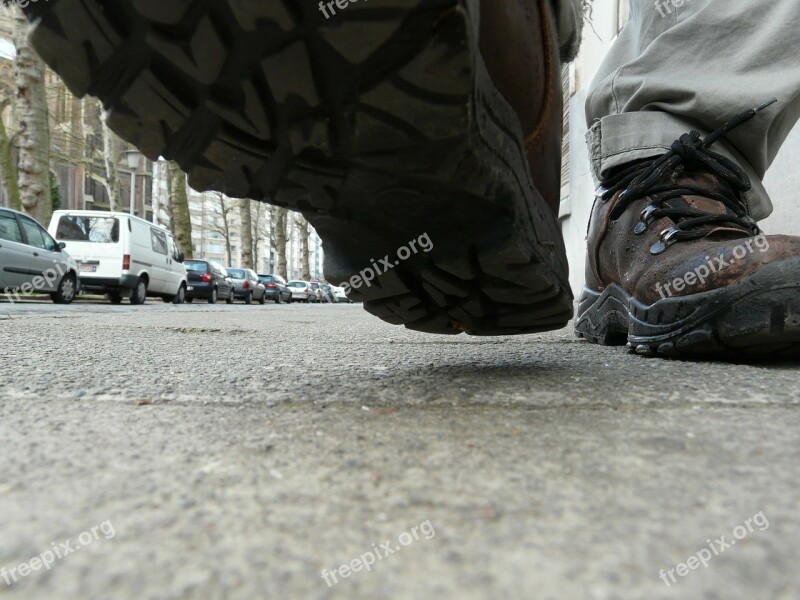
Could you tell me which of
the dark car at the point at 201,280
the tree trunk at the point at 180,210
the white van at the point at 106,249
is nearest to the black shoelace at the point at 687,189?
Answer: the white van at the point at 106,249

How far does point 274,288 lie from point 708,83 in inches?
744

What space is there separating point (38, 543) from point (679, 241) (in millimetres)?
1010

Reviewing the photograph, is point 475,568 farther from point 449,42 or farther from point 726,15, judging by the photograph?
point 726,15

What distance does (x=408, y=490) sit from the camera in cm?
38

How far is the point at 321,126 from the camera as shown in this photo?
0.58 metres

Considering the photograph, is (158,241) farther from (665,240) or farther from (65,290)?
(665,240)

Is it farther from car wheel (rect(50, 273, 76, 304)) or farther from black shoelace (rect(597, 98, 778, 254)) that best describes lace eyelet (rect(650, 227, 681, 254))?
car wheel (rect(50, 273, 76, 304))

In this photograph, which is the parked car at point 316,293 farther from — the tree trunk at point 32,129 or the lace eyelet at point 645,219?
the lace eyelet at point 645,219

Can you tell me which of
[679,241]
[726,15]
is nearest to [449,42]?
[679,241]

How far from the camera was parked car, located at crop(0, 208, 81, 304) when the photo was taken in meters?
6.51

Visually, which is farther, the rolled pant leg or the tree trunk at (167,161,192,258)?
the tree trunk at (167,161,192,258)

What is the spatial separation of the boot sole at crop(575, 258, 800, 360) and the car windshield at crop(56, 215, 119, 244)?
8988 millimetres

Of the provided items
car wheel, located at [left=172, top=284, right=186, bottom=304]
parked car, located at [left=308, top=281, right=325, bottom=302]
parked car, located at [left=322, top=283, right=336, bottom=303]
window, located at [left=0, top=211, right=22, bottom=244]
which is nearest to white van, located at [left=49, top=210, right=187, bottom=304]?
car wheel, located at [left=172, top=284, right=186, bottom=304]

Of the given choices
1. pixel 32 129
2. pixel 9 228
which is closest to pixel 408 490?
pixel 9 228
